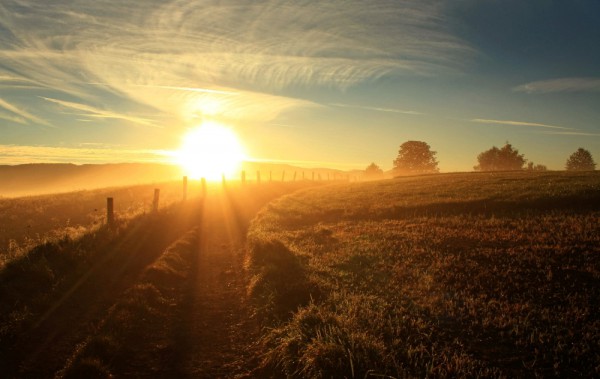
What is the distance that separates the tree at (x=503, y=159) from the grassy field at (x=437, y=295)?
93171 mm

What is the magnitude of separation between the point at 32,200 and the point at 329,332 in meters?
45.0

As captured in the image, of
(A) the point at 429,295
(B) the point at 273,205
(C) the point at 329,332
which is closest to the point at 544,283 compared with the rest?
(A) the point at 429,295

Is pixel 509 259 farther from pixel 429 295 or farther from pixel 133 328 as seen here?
pixel 133 328

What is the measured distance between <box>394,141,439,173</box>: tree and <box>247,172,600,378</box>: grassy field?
8160 cm

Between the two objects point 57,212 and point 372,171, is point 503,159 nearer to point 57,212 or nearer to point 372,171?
point 372,171

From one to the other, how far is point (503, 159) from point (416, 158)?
27.5 meters

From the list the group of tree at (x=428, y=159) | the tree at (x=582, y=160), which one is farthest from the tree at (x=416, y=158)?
the tree at (x=582, y=160)

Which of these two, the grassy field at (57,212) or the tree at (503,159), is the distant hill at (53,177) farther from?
the tree at (503,159)

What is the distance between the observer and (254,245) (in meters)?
18.9

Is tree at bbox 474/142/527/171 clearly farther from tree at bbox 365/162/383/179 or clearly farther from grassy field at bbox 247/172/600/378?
grassy field at bbox 247/172/600/378

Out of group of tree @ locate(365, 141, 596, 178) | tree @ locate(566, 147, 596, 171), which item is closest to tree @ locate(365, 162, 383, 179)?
group of tree @ locate(365, 141, 596, 178)

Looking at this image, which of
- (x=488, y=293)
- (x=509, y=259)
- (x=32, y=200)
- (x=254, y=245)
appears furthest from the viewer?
(x=32, y=200)

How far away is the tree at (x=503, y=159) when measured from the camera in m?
105

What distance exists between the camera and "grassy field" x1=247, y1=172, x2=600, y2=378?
7.65 m
